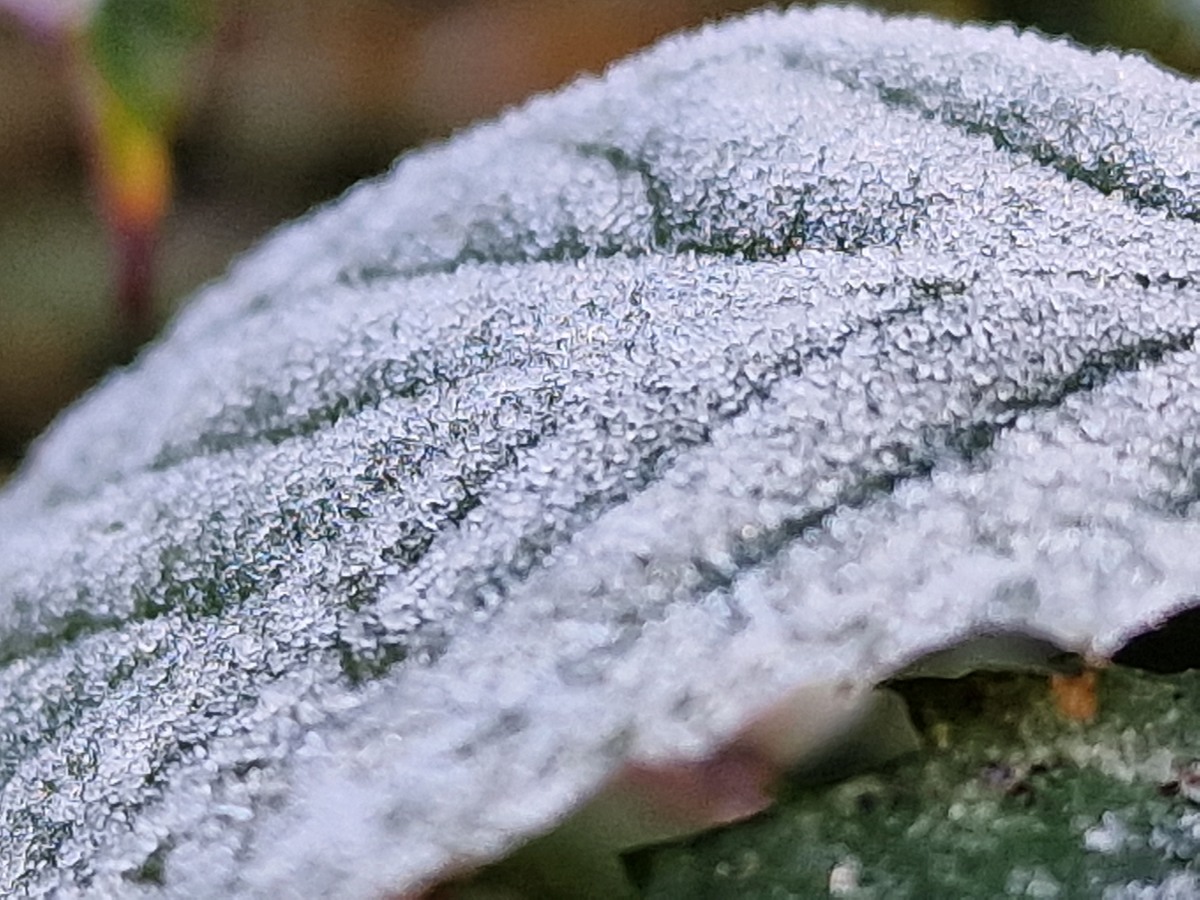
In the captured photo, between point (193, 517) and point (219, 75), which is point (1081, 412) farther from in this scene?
point (219, 75)

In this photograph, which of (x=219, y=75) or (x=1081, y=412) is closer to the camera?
(x=1081, y=412)

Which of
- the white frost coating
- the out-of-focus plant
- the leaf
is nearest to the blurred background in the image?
the out-of-focus plant

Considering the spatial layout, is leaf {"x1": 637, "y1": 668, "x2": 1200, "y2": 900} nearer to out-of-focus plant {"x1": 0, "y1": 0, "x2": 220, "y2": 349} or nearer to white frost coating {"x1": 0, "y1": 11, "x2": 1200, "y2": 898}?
white frost coating {"x1": 0, "y1": 11, "x2": 1200, "y2": 898}

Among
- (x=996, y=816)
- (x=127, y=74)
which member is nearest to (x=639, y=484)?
(x=996, y=816)

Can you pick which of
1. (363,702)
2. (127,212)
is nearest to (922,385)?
(363,702)

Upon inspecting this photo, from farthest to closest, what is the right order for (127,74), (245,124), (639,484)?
(245,124)
(127,74)
(639,484)

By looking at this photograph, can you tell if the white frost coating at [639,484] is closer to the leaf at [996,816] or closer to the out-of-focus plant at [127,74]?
the leaf at [996,816]

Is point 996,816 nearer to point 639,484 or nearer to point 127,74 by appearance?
point 639,484
